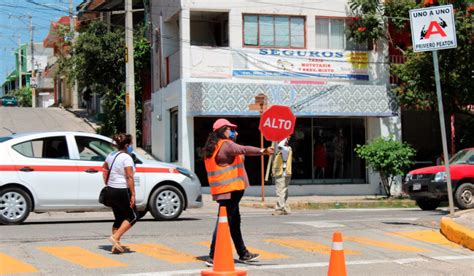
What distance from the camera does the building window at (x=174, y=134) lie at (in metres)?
26.0

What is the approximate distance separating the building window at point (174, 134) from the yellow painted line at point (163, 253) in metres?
15.5

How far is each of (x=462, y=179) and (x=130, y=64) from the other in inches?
431

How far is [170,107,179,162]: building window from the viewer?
85.5ft

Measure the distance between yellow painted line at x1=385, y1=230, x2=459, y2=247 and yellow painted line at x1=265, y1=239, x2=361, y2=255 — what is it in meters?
1.79

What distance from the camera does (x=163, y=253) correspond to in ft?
32.1

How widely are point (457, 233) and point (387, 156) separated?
1236 cm

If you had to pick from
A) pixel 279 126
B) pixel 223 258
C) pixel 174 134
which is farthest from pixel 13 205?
pixel 174 134

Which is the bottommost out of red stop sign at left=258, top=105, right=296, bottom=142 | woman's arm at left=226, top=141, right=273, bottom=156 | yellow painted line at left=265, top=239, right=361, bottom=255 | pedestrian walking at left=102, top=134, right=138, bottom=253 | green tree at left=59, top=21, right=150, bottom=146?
yellow painted line at left=265, top=239, right=361, bottom=255

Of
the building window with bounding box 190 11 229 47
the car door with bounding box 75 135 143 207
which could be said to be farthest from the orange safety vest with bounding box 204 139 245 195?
the building window with bounding box 190 11 229 47

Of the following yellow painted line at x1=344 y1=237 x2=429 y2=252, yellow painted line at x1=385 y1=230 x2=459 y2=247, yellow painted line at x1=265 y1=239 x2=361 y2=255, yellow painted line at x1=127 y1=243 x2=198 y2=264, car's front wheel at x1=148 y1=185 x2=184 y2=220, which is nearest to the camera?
yellow painted line at x1=127 y1=243 x2=198 y2=264

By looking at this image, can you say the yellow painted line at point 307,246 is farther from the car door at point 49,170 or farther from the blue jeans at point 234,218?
the car door at point 49,170

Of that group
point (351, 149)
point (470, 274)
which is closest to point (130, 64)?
point (351, 149)

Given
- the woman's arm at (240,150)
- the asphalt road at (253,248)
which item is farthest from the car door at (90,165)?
the woman's arm at (240,150)

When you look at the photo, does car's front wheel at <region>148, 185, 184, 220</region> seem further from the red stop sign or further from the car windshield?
the car windshield
